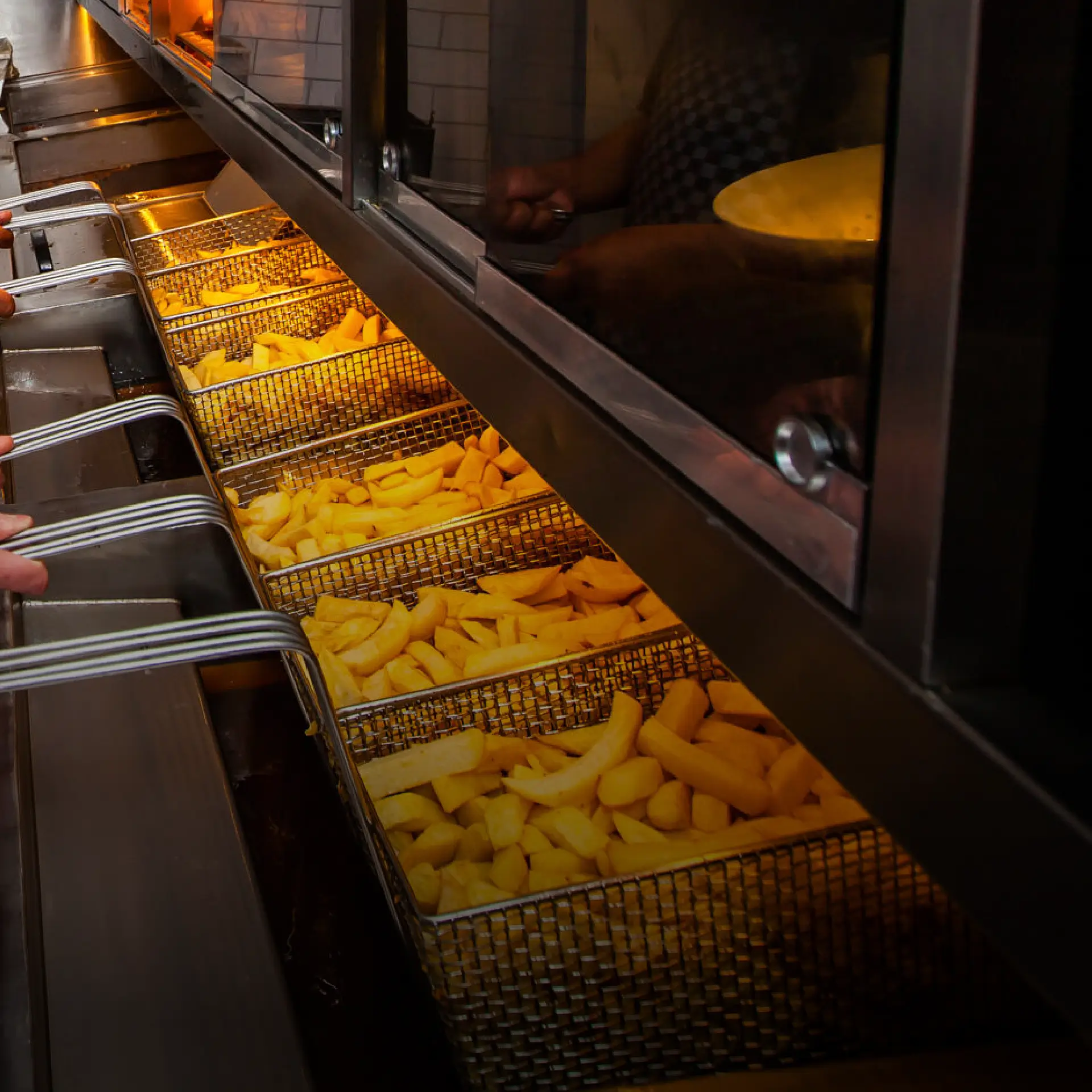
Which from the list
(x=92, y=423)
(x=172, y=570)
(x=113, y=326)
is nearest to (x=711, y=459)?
(x=172, y=570)

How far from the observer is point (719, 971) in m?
1.04

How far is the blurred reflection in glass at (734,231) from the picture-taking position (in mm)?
538

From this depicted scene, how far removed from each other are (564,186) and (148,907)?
0.77m

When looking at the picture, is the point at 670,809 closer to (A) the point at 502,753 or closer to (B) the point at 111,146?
(A) the point at 502,753

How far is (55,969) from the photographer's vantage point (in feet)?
3.37

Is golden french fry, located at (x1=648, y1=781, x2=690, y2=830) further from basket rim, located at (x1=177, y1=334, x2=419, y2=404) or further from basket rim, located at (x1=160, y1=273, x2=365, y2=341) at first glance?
basket rim, located at (x1=160, y1=273, x2=365, y2=341)

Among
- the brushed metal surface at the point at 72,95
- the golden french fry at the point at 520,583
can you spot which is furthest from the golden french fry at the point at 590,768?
the brushed metal surface at the point at 72,95

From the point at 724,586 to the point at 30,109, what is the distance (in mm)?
4954

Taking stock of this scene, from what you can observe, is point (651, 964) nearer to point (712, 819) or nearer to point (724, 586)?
point (712, 819)

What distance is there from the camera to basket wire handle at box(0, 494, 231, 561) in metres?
1.39

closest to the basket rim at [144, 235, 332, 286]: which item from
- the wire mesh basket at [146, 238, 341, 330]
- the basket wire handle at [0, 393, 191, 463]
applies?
the wire mesh basket at [146, 238, 341, 330]

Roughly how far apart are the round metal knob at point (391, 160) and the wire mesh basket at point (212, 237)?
1.98 meters

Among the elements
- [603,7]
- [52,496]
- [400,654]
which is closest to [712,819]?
[400,654]

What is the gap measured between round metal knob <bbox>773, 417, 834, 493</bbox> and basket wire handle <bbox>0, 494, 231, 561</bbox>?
1.04 m
